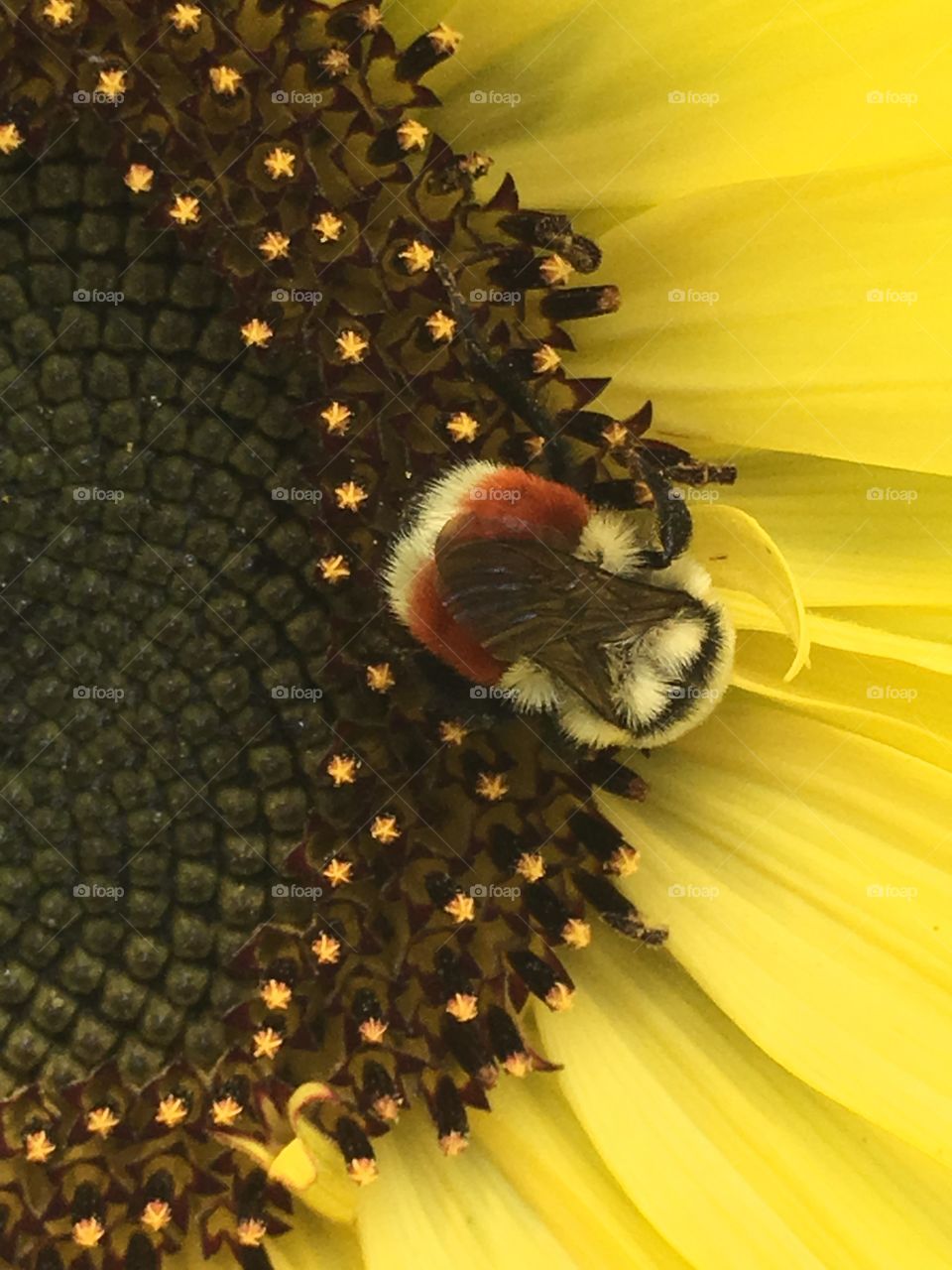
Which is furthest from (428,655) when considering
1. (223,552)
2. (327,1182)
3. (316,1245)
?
(316,1245)

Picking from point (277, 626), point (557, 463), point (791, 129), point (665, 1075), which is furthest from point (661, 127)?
point (665, 1075)

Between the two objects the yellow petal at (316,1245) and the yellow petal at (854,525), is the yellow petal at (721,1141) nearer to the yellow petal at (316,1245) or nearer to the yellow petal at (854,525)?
the yellow petal at (316,1245)

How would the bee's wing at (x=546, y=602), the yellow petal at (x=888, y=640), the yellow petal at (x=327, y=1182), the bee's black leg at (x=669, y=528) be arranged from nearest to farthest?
the bee's wing at (x=546, y=602)
the bee's black leg at (x=669, y=528)
the yellow petal at (x=888, y=640)
the yellow petal at (x=327, y=1182)

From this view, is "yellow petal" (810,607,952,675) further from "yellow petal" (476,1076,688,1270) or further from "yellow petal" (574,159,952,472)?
"yellow petal" (476,1076,688,1270)

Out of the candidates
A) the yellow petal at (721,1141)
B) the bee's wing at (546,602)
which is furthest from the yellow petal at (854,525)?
the yellow petal at (721,1141)

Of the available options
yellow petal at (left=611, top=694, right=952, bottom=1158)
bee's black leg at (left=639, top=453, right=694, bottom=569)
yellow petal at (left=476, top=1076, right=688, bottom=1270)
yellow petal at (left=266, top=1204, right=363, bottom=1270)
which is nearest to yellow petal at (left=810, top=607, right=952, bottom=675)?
yellow petal at (left=611, top=694, right=952, bottom=1158)

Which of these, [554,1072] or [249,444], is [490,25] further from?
[554,1072]

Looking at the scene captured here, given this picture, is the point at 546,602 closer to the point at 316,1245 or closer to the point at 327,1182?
the point at 327,1182

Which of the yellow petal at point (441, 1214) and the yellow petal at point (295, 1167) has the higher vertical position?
the yellow petal at point (295, 1167)

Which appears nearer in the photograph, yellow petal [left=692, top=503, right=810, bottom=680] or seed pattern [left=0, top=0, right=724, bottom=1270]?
yellow petal [left=692, top=503, right=810, bottom=680]
